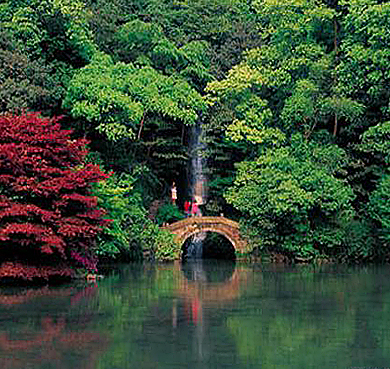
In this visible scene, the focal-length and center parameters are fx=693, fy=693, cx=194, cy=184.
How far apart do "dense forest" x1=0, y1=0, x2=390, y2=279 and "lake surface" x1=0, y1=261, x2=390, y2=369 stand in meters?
5.77

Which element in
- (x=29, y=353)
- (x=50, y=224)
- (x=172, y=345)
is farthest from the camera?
(x=50, y=224)

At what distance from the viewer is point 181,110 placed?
26875 mm

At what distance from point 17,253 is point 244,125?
12503mm

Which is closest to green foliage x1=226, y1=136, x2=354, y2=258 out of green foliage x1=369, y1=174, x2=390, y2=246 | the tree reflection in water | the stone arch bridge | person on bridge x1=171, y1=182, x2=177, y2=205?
the stone arch bridge

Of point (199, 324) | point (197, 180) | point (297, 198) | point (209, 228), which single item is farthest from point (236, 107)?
point (199, 324)

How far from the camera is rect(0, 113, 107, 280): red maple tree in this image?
673 inches

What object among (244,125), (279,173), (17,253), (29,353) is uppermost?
(244,125)

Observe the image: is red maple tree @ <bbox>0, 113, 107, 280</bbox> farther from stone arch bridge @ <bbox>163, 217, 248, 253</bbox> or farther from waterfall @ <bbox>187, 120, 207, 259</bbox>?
waterfall @ <bbox>187, 120, 207, 259</bbox>

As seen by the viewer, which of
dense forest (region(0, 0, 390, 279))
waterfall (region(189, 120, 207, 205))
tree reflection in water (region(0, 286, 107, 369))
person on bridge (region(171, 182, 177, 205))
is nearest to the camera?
tree reflection in water (region(0, 286, 107, 369))

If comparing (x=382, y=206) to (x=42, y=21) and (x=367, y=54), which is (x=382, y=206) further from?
(x=42, y=21)

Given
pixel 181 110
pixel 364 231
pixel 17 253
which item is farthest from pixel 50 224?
pixel 364 231

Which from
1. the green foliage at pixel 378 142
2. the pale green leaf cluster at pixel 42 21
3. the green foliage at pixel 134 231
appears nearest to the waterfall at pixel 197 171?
the green foliage at pixel 134 231

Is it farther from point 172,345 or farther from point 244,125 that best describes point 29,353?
point 244,125

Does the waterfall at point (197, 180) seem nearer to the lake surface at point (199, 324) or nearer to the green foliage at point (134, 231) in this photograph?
the green foliage at point (134, 231)
